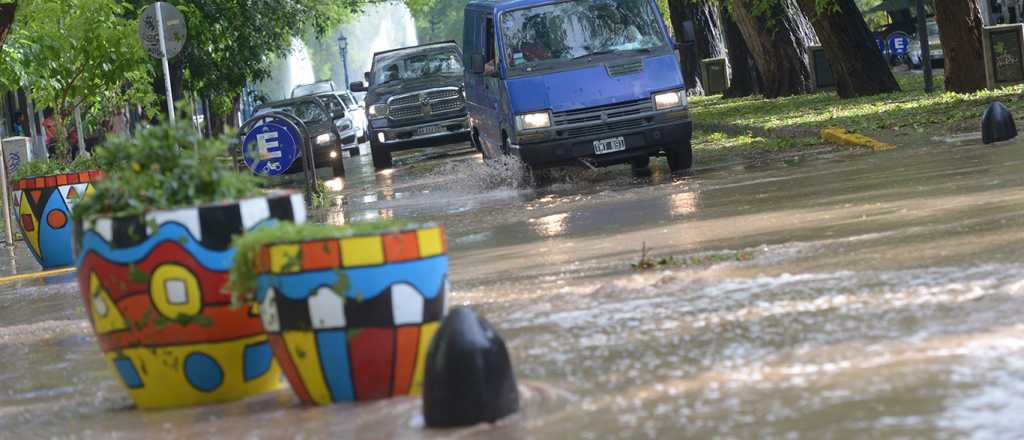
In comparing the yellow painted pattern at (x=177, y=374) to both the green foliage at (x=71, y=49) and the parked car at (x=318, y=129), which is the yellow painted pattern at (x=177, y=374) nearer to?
the green foliage at (x=71, y=49)

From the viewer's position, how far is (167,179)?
255 inches

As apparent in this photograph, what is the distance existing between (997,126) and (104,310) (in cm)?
1162

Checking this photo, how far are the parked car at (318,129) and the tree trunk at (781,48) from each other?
357 inches

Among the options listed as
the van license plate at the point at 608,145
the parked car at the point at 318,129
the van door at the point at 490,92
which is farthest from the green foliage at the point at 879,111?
the parked car at the point at 318,129

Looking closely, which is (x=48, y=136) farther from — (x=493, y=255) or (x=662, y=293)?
(x=662, y=293)

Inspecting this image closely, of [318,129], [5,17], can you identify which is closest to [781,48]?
[318,129]

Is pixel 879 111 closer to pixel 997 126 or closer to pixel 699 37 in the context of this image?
pixel 997 126

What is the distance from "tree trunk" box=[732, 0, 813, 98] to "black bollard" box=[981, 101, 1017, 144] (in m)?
18.7

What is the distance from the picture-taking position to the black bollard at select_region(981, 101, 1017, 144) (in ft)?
53.1

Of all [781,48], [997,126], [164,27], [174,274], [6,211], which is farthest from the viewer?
[781,48]

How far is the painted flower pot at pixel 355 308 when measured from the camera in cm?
577

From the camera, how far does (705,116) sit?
3017 cm

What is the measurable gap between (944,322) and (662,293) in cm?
196

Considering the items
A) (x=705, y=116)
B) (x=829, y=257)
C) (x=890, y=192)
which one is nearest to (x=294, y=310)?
(x=829, y=257)
